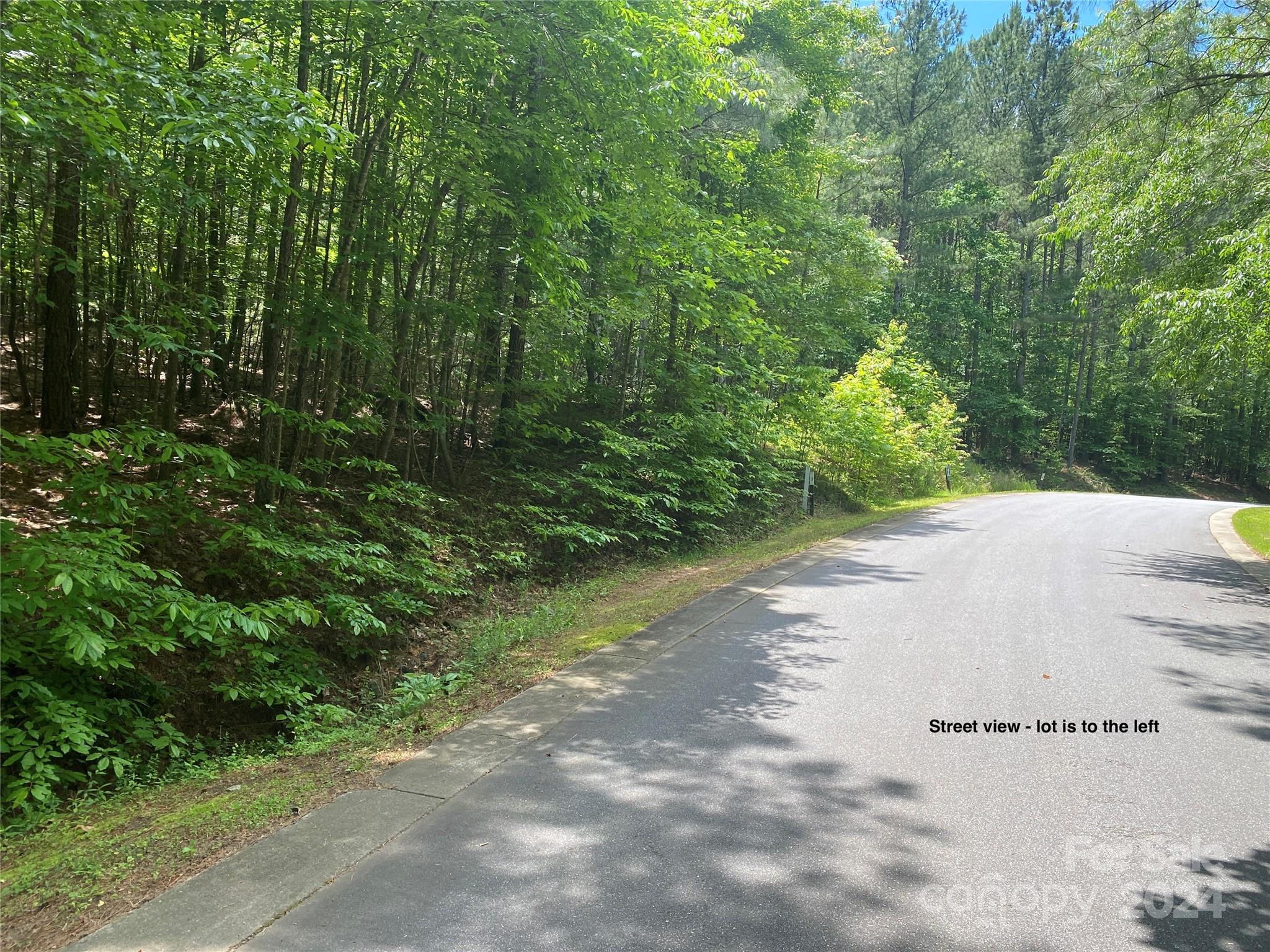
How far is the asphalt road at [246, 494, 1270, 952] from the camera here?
9.16ft

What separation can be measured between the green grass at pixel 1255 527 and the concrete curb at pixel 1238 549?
0.31 feet

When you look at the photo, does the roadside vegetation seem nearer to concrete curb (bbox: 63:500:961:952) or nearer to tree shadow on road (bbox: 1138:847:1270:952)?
concrete curb (bbox: 63:500:961:952)

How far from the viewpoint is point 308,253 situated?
8.02 meters

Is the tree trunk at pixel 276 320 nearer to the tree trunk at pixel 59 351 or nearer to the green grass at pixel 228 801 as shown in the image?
the tree trunk at pixel 59 351

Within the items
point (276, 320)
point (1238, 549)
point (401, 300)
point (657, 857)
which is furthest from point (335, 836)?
point (1238, 549)

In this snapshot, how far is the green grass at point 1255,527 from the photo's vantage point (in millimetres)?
13375

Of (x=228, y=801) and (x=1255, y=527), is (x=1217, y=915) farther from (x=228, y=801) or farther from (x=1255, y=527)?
(x=1255, y=527)

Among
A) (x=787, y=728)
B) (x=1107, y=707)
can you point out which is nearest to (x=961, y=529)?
(x=1107, y=707)

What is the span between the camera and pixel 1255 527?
53.5 ft

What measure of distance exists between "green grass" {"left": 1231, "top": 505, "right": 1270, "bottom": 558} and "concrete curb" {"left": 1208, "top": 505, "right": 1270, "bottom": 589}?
93mm

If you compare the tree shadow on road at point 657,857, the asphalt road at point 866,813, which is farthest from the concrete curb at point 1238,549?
the tree shadow on road at point 657,857

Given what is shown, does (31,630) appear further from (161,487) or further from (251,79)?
(251,79)

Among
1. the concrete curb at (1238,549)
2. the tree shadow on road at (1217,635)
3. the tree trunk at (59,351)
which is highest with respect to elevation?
the tree trunk at (59,351)

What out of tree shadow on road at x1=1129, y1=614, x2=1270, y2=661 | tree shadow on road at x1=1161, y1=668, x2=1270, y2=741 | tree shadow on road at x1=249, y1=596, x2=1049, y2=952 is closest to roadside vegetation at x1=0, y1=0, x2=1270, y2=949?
tree shadow on road at x1=249, y1=596, x2=1049, y2=952
